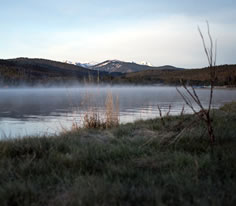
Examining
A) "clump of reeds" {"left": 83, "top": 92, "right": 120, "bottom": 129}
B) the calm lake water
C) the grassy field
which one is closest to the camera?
the grassy field

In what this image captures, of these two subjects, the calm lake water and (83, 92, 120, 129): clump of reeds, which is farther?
the calm lake water

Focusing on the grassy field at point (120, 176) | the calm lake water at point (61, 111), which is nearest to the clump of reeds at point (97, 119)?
the calm lake water at point (61, 111)

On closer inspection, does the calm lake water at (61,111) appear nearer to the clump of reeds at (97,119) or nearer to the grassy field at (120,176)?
the clump of reeds at (97,119)

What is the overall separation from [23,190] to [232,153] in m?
2.27

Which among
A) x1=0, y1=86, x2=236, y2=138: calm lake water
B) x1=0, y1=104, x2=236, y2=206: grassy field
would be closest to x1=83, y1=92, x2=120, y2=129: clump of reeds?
→ x1=0, y1=86, x2=236, y2=138: calm lake water

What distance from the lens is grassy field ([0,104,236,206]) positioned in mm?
1812

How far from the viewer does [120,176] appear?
2330 mm

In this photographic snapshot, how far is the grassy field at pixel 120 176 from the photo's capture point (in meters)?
1.81

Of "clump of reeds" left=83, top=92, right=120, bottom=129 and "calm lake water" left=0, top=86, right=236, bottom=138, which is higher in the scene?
"clump of reeds" left=83, top=92, right=120, bottom=129

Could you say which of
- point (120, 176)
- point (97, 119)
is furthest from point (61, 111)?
point (120, 176)

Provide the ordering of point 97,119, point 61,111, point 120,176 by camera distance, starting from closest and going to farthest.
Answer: point 120,176 → point 97,119 → point 61,111

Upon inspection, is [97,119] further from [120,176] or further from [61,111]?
[61,111]

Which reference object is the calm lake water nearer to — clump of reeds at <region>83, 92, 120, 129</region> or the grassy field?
clump of reeds at <region>83, 92, 120, 129</region>

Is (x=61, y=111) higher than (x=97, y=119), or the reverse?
(x=97, y=119)
